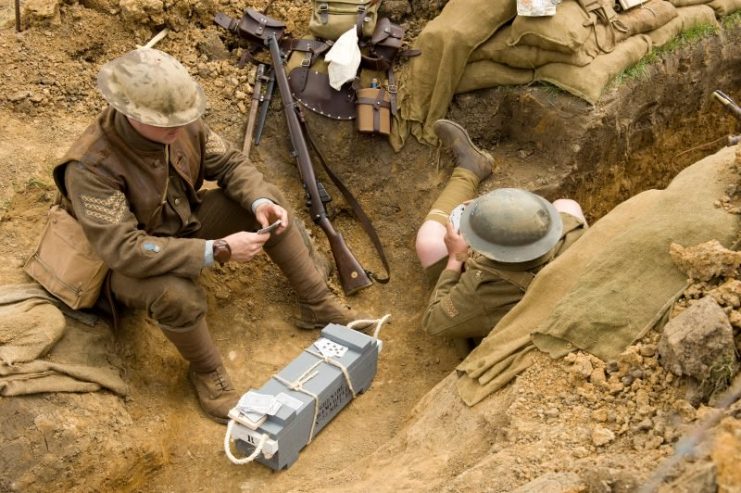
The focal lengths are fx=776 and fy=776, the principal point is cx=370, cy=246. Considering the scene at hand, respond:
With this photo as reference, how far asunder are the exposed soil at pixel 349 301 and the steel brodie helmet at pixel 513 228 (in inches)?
28.8

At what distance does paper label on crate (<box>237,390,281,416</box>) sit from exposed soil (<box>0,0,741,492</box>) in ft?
1.38

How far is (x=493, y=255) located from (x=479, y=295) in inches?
10.0

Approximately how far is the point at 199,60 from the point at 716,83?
14.4 feet

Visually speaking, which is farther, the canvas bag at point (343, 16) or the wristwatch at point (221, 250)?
the canvas bag at point (343, 16)

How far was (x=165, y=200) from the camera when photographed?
14.0 feet

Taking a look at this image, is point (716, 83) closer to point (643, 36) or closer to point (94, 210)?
point (643, 36)

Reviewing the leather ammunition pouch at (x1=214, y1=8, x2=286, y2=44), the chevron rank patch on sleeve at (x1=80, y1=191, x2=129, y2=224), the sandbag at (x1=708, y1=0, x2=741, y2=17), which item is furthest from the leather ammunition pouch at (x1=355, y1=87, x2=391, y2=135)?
the sandbag at (x1=708, y1=0, x2=741, y2=17)

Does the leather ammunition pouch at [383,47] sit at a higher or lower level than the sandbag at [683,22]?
lower

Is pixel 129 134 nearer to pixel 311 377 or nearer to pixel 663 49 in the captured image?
pixel 311 377

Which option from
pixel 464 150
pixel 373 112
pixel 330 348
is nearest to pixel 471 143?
pixel 464 150

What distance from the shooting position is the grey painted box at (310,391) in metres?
3.88

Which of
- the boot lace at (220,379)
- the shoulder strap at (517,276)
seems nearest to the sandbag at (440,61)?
the shoulder strap at (517,276)

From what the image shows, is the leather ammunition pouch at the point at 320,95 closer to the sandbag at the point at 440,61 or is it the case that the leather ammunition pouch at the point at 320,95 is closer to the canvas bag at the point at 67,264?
the sandbag at the point at 440,61

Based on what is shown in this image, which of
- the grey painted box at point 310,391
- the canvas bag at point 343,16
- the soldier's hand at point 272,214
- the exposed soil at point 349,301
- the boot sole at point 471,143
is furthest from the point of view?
the canvas bag at point 343,16
